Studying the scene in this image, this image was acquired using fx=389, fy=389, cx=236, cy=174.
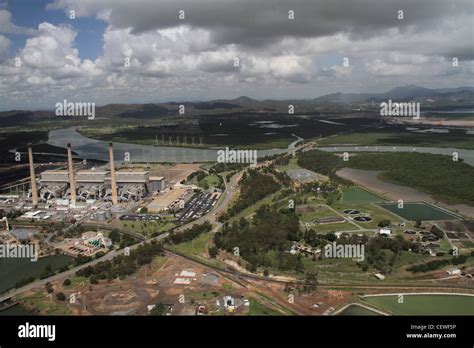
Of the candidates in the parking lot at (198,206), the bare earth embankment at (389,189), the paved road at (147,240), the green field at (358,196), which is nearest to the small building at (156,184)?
the parking lot at (198,206)

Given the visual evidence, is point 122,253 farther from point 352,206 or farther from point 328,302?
point 352,206

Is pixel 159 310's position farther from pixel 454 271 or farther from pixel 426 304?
pixel 454 271

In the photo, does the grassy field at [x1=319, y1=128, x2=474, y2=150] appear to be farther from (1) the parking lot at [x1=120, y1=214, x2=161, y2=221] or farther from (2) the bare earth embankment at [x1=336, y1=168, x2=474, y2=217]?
(1) the parking lot at [x1=120, y1=214, x2=161, y2=221]

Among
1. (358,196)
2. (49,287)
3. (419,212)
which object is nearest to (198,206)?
(358,196)

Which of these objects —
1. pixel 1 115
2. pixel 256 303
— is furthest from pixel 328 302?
pixel 1 115

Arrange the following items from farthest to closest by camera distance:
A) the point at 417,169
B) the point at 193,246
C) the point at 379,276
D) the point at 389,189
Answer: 1. the point at 417,169
2. the point at 389,189
3. the point at 193,246
4. the point at 379,276
